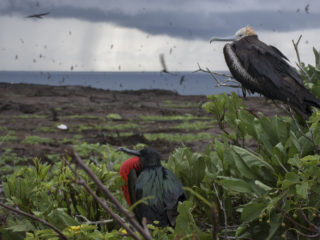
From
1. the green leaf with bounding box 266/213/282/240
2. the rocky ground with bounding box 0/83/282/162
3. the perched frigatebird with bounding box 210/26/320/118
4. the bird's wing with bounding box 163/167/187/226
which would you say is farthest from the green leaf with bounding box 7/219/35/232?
the rocky ground with bounding box 0/83/282/162

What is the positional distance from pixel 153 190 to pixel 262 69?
815 millimetres

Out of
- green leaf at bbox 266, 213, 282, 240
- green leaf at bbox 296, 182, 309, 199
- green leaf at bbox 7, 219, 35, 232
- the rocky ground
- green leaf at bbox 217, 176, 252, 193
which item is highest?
green leaf at bbox 296, 182, 309, 199

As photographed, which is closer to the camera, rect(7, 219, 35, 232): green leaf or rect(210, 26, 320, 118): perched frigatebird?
rect(7, 219, 35, 232): green leaf

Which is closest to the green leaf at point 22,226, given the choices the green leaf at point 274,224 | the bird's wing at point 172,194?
the bird's wing at point 172,194

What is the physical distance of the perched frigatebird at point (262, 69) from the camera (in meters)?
1.75

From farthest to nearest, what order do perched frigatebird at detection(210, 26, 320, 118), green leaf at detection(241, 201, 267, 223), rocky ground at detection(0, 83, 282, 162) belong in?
rocky ground at detection(0, 83, 282, 162) → perched frigatebird at detection(210, 26, 320, 118) → green leaf at detection(241, 201, 267, 223)

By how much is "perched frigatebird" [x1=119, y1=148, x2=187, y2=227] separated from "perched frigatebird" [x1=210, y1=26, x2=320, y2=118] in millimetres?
611

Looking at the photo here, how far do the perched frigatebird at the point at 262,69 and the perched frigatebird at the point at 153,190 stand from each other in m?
0.61

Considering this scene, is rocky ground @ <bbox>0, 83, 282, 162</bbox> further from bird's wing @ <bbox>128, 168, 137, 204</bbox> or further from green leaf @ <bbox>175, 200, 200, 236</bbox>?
green leaf @ <bbox>175, 200, 200, 236</bbox>

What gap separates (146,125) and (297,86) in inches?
402

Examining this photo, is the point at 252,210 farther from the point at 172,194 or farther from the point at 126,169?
the point at 126,169

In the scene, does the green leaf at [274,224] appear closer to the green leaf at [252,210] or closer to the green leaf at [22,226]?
the green leaf at [252,210]

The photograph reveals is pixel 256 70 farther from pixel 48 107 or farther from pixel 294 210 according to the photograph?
pixel 48 107

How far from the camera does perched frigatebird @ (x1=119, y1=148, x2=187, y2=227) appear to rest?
1537 mm
